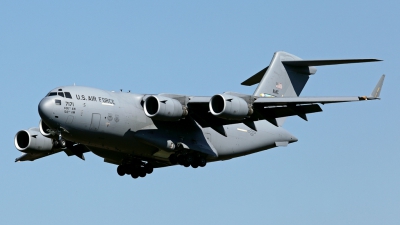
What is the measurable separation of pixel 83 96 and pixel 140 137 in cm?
176

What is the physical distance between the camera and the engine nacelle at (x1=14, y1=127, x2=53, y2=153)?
22.1m

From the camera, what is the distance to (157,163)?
22234mm

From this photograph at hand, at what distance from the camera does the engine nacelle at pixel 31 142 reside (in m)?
22.1

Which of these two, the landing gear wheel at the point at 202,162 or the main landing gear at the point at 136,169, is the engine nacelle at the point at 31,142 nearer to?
the main landing gear at the point at 136,169

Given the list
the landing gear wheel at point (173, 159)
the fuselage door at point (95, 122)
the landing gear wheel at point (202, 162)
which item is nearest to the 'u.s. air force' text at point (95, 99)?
the fuselage door at point (95, 122)

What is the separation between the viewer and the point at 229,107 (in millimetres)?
19422

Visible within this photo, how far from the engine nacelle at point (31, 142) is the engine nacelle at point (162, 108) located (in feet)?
13.1

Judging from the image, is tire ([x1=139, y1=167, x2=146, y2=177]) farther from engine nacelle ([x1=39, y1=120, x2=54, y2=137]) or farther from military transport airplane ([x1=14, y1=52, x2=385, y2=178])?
engine nacelle ([x1=39, y1=120, x2=54, y2=137])

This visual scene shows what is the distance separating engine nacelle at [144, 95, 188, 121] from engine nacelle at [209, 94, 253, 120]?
877 millimetres

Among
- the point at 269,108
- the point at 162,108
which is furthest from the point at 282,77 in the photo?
the point at 162,108

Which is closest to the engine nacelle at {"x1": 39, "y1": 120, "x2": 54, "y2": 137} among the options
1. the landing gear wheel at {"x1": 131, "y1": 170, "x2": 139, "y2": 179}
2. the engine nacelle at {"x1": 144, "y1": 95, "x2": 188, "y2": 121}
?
the engine nacelle at {"x1": 144, "y1": 95, "x2": 188, "y2": 121}

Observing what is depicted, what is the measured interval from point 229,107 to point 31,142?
19.9 feet

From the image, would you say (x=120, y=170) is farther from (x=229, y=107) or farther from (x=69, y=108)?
(x=229, y=107)

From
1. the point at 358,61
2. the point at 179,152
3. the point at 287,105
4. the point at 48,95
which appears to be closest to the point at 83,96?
the point at 48,95
